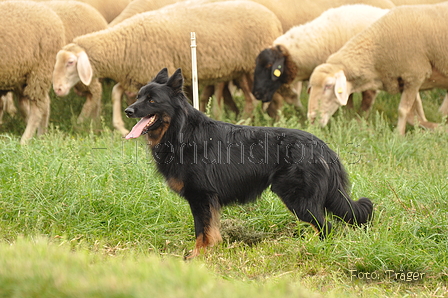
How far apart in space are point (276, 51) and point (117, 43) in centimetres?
249

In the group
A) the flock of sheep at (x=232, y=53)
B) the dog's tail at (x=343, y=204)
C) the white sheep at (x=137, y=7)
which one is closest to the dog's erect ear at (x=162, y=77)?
the dog's tail at (x=343, y=204)

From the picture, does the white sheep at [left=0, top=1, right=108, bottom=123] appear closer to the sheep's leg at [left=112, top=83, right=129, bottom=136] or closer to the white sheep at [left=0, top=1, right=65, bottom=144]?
the sheep's leg at [left=112, top=83, right=129, bottom=136]

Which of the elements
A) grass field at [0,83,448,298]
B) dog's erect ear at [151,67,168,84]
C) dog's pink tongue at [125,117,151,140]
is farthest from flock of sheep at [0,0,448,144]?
dog's pink tongue at [125,117,151,140]

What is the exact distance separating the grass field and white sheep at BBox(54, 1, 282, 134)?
2.19m

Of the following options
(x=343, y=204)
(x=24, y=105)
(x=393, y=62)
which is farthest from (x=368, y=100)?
(x=343, y=204)

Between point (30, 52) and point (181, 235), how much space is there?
453 centimetres

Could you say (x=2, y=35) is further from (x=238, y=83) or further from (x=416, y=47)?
(x=416, y=47)

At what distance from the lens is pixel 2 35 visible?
7.56 metres

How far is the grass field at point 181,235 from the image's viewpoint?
1.91m

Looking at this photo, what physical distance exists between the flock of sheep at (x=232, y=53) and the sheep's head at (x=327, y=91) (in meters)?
0.01

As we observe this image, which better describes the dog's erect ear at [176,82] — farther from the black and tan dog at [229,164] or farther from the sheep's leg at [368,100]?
the sheep's leg at [368,100]

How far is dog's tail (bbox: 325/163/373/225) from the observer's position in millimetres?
4047

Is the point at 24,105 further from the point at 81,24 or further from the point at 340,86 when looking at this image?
the point at 340,86

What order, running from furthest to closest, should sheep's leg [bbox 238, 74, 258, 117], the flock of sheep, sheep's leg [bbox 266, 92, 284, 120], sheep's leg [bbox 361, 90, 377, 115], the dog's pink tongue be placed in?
sheep's leg [bbox 266, 92, 284, 120]
sheep's leg [bbox 238, 74, 258, 117]
sheep's leg [bbox 361, 90, 377, 115]
the flock of sheep
the dog's pink tongue
